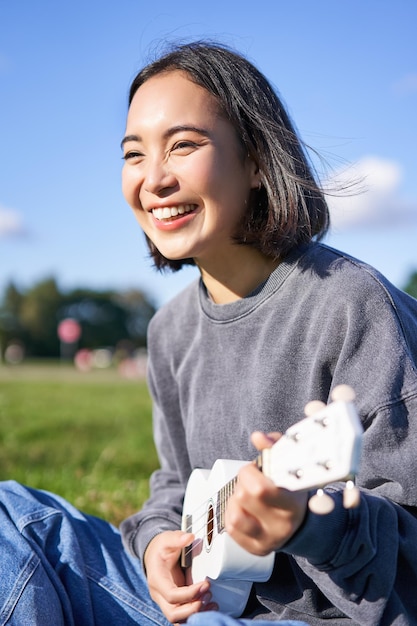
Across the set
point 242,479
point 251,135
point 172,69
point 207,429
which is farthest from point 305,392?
point 172,69

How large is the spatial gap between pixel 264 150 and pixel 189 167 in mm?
300

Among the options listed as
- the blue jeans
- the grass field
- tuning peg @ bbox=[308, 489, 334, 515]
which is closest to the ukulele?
tuning peg @ bbox=[308, 489, 334, 515]

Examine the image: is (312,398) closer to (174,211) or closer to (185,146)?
(174,211)

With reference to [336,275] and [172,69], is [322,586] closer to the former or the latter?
[336,275]

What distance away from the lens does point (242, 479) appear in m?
1.67

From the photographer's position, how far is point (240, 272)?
2.69m

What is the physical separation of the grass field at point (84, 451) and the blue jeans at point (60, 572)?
60.5 inches

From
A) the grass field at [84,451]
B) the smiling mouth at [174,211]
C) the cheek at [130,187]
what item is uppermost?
the cheek at [130,187]

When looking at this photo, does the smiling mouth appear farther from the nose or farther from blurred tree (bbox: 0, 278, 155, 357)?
blurred tree (bbox: 0, 278, 155, 357)

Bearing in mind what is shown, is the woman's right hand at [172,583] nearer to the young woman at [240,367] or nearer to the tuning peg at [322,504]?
the young woman at [240,367]

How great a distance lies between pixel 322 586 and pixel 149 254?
176cm

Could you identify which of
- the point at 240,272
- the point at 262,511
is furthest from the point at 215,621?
the point at 240,272

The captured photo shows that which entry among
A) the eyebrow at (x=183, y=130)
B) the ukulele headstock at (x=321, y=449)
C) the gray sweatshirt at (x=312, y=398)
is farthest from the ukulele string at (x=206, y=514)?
the eyebrow at (x=183, y=130)

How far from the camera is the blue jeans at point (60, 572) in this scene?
82.8 inches
